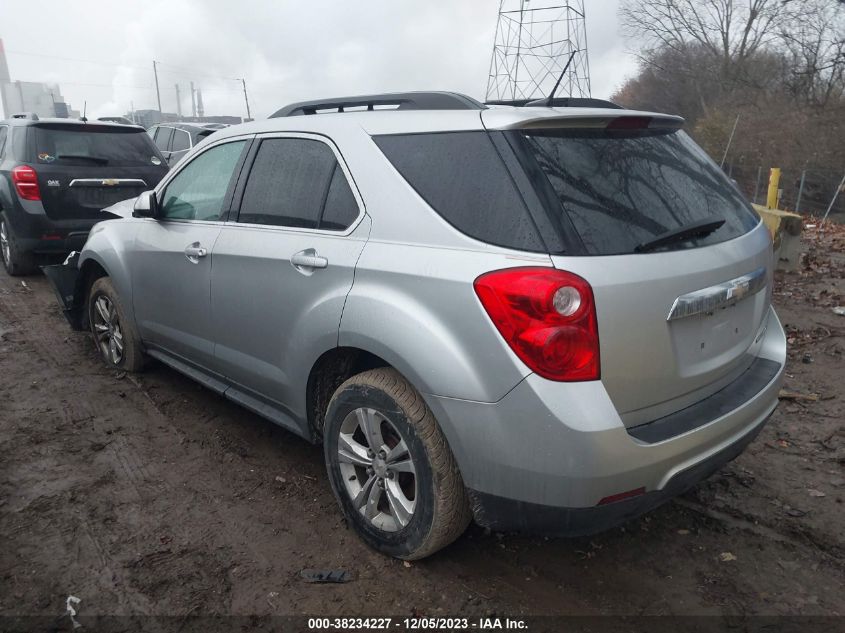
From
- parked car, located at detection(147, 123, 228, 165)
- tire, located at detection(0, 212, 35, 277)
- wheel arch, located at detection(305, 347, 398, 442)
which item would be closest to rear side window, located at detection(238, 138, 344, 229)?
wheel arch, located at detection(305, 347, 398, 442)

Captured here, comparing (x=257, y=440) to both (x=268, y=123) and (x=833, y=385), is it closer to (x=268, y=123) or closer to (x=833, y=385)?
(x=268, y=123)

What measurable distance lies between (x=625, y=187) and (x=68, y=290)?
4608 millimetres

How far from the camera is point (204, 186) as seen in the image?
3.77 metres

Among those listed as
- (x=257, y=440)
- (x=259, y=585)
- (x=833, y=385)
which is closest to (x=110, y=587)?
(x=259, y=585)

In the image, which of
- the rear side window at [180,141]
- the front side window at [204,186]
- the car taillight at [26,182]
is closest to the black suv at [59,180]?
the car taillight at [26,182]

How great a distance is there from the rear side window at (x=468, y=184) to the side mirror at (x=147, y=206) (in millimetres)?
1992

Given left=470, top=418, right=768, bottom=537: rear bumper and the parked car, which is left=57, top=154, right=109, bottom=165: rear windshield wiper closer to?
left=470, top=418, right=768, bottom=537: rear bumper

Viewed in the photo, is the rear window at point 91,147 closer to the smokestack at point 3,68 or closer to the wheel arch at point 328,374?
the wheel arch at point 328,374

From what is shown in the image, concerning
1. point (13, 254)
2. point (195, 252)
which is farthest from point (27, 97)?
point (195, 252)

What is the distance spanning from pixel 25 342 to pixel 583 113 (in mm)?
5137

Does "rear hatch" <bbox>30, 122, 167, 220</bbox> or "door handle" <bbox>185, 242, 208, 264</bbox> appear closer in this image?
"door handle" <bbox>185, 242, 208, 264</bbox>

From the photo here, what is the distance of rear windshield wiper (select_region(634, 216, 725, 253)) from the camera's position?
226 centimetres

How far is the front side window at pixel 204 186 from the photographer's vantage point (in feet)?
11.7

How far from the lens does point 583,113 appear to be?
240 cm
